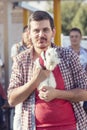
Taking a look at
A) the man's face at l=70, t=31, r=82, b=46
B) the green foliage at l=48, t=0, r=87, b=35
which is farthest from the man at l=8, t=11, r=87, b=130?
the green foliage at l=48, t=0, r=87, b=35

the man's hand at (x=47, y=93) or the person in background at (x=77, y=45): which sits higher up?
the man's hand at (x=47, y=93)

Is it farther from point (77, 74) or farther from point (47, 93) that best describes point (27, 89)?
point (77, 74)

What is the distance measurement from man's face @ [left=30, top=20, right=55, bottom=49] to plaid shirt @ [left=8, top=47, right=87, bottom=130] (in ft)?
0.38

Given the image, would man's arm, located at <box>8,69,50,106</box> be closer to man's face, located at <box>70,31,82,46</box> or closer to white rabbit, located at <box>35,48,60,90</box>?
white rabbit, located at <box>35,48,60,90</box>

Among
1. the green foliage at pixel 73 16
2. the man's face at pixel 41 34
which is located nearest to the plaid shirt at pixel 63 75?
the man's face at pixel 41 34

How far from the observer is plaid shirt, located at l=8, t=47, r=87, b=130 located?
304 cm

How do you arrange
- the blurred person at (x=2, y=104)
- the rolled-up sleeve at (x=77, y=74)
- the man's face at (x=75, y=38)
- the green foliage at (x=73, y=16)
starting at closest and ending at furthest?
1. the rolled-up sleeve at (x=77, y=74)
2. the blurred person at (x=2, y=104)
3. the man's face at (x=75, y=38)
4. the green foliage at (x=73, y=16)

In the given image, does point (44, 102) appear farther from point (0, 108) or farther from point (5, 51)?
point (5, 51)

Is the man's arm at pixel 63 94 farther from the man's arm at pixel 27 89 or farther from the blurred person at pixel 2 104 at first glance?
the blurred person at pixel 2 104

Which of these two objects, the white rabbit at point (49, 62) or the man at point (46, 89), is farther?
the man at point (46, 89)

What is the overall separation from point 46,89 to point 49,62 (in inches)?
7.1

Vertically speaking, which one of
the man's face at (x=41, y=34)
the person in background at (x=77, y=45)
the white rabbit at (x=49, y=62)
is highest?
the man's face at (x=41, y=34)

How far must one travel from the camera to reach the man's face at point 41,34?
9.86 ft

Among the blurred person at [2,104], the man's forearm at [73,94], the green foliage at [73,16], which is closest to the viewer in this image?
the man's forearm at [73,94]
